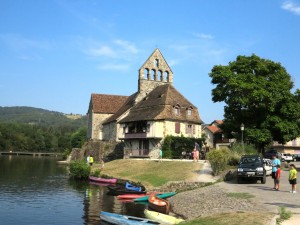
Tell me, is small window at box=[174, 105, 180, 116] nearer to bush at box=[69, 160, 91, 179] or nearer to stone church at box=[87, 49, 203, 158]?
stone church at box=[87, 49, 203, 158]

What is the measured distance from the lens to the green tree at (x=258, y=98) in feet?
152

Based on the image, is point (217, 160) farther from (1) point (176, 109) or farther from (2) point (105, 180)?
(1) point (176, 109)

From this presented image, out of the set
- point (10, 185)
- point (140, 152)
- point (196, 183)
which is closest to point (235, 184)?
point (196, 183)

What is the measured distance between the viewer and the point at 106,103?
79.7 meters

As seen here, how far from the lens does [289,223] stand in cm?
1477

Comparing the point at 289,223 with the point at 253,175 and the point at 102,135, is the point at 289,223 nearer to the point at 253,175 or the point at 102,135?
the point at 253,175

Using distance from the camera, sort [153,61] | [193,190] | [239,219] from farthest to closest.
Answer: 1. [153,61]
2. [193,190]
3. [239,219]

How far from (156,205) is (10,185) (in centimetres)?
2270

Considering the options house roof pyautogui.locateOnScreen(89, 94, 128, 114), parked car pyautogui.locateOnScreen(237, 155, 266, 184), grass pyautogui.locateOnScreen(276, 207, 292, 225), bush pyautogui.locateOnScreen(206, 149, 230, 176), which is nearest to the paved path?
grass pyautogui.locateOnScreen(276, 207, 292, 225)

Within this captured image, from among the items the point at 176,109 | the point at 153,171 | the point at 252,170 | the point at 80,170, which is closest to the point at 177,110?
the point at 176,109

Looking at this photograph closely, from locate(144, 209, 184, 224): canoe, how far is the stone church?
31832mm

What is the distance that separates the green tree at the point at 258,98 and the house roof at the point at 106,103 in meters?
32.6

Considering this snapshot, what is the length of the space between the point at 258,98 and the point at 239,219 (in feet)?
101

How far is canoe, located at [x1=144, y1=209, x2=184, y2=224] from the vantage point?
67.2ft
